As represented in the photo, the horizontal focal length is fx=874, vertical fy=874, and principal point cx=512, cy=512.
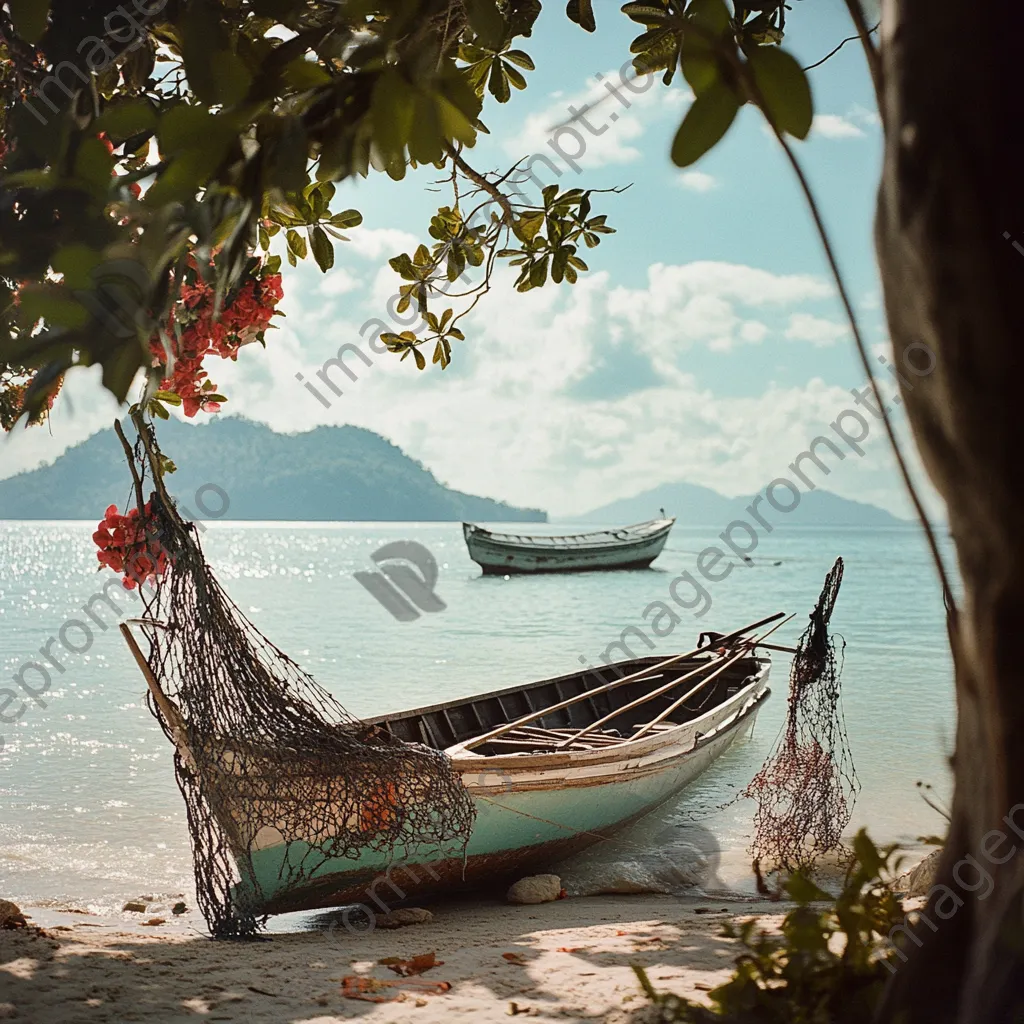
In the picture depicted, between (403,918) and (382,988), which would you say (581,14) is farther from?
(403,918)

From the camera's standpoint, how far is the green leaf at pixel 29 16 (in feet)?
3.33

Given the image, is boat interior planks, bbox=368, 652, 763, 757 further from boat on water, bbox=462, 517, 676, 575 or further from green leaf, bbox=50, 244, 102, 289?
boat on water, bbox=462, 517, 676, 575

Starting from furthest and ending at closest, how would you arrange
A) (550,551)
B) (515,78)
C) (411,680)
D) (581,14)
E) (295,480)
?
(295,480), (550,551), (411,680), (515,78), (581,14)

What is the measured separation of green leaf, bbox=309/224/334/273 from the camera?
10.3 feet

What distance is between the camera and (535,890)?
493 cm

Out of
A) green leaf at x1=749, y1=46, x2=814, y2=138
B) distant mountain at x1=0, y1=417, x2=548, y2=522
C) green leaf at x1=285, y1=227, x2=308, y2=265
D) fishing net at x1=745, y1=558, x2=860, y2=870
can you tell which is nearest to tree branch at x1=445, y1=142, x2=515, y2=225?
green leaf at x1=285, y1=227, x2=308, y2=265

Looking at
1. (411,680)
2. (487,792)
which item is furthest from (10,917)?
(411,680)

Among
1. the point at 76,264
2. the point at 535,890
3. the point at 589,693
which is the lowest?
the point at 535,890

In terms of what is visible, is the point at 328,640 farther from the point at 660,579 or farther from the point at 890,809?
the point at 660,579

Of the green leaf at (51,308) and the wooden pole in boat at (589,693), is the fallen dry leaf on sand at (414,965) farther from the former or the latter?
the green leaf at (51,308)

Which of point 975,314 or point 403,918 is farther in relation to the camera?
point 403,918

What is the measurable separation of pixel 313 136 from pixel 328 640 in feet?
71.9

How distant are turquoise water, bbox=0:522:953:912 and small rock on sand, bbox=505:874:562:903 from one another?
144 centimetres

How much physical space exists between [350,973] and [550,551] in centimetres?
3147
